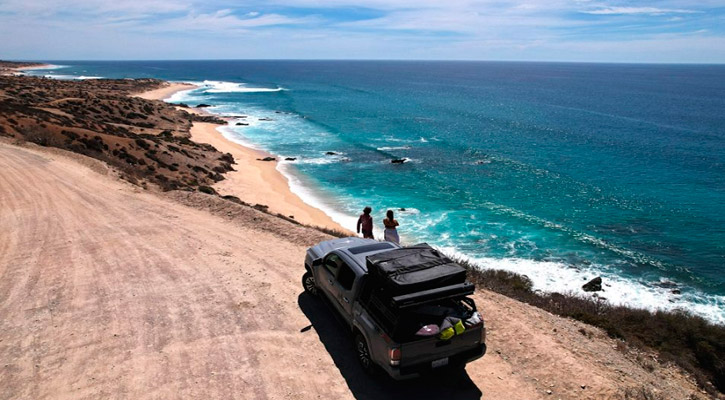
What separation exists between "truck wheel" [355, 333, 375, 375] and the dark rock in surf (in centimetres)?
1561

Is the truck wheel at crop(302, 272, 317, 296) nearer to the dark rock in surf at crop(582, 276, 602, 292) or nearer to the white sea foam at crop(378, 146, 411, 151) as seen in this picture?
the dark rock in surf at crop(582, 276, 602, 292)

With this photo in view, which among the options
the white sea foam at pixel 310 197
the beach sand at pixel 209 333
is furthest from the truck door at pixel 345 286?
the white sea foam at pixel 310 197

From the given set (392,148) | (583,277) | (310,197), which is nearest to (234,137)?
(392,148)

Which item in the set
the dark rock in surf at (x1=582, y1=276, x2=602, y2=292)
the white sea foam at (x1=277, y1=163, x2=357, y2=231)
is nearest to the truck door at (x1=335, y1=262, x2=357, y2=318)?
the dark rock in surf at (x1=582, y1=276, x2=602, y2=292)

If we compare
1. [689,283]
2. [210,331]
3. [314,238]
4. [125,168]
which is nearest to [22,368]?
[210,331]

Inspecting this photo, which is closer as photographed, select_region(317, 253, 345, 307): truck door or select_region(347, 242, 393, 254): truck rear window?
select_region(317, 253, 345, 307): truck door

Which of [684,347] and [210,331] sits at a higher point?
[210,331]

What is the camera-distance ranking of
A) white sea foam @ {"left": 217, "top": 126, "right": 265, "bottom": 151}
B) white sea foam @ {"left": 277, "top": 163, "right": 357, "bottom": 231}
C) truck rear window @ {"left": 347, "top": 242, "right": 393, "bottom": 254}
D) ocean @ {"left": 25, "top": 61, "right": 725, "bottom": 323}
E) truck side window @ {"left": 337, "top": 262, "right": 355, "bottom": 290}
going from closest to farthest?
truck side window @ {"left": 337, "top": 262, "right": 355, "bottom": 290} → truck rear window @ {"left": 347, "top": 242, "right": 393, "bottom": 254} → ocean @ {"left": 25, "top": 61, "right": 725, "bottom": 323} → white sea foam @ {"left": 277, "top": 163, "right": 357, "bottom": 231} → white sea foam @ {"left": 217, "top": 126, "right": 265, "bottom": 151}

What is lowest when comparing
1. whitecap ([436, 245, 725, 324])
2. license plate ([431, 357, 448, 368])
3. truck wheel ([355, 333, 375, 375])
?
whitecap ([436, 245, 725, 324])

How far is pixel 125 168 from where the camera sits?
84.0 ft

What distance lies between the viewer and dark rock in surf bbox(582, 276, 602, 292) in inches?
802

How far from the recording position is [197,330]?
9.68 metres

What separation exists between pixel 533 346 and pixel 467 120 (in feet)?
224

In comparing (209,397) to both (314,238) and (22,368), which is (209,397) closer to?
(22,368)
